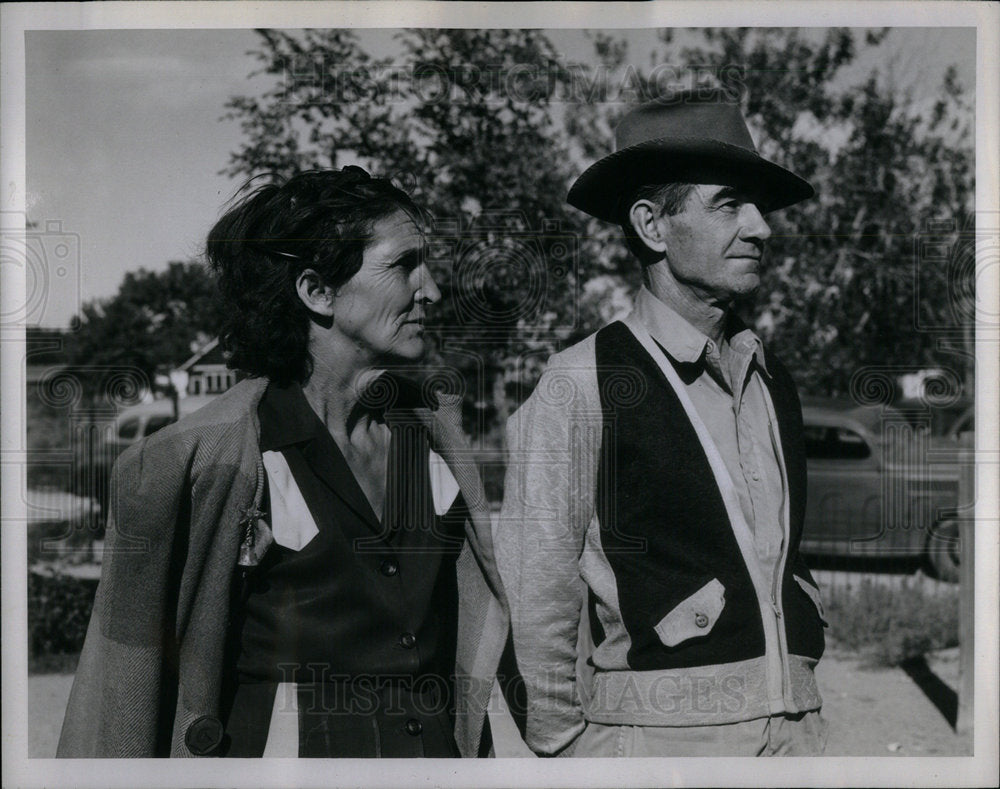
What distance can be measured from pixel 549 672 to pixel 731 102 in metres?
1.93

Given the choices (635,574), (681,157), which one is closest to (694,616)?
(635,574)

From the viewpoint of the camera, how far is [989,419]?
139 inches

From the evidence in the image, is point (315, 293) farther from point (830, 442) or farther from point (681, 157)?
point (830, 442)

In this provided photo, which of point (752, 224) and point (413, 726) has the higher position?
point (752, 224)

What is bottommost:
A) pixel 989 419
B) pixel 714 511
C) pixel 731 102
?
pixel 714 511

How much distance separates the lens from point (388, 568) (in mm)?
3121

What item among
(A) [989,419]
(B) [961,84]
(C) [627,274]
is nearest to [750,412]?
(C) [627,274]

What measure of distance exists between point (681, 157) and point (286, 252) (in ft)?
4.14

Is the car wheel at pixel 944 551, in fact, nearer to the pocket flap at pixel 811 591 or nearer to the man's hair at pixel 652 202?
the pocket flap at pixel 811 591

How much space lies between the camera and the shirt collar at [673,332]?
3258mm

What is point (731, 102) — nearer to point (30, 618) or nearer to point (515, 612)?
point (515, 612)

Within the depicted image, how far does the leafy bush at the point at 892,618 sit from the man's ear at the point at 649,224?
1286 millimetres

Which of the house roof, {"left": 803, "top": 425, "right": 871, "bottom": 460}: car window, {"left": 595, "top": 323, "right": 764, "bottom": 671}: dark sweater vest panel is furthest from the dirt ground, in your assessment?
the house roof

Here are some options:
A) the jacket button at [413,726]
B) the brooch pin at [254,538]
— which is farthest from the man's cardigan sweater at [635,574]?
the brooch pin at [254,538]
